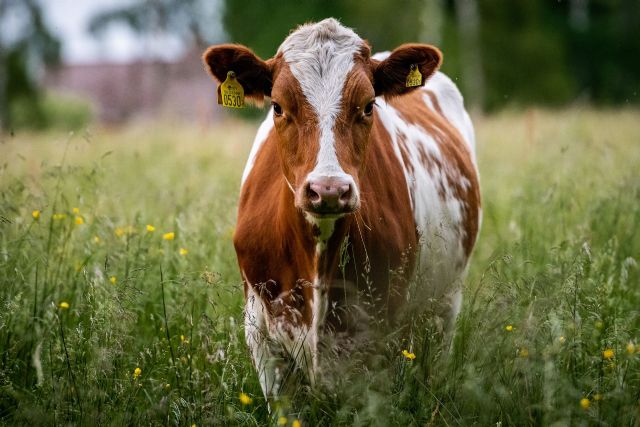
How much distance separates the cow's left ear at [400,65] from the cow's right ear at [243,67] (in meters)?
0.51

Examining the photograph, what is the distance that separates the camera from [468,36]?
2241 cm

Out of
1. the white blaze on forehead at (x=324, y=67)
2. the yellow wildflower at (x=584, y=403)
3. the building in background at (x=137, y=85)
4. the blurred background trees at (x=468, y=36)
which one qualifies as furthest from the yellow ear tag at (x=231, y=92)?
the building in background at (x=137, y=85)

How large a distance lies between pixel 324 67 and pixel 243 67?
0.48 metres

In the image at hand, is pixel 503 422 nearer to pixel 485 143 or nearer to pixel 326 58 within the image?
pixel 326 58

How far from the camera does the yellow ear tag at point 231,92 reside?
3.35 m

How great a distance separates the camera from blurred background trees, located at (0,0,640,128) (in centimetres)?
2164

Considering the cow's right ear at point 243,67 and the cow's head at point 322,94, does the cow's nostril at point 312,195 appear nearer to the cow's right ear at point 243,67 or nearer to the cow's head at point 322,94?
the cow's head at point 322,94

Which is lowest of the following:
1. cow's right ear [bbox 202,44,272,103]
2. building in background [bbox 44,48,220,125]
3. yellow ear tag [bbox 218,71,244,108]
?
building in background [bbox 44,48,220,125]

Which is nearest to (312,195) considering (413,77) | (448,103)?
(413,77)

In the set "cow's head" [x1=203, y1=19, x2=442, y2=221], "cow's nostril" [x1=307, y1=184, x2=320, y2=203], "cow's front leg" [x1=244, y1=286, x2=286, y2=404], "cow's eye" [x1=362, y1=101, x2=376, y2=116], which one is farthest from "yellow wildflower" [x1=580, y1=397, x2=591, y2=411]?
"cow's eye" [x1=362, y1=101, x2=376, y2=116]

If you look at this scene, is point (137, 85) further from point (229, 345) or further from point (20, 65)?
point (229, 345)

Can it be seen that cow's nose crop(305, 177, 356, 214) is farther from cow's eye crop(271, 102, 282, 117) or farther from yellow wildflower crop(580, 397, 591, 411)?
yellow wildflower crop(580, 397, 591, 411)

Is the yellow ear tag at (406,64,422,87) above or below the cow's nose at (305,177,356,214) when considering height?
above

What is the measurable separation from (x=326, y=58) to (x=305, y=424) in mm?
1541
